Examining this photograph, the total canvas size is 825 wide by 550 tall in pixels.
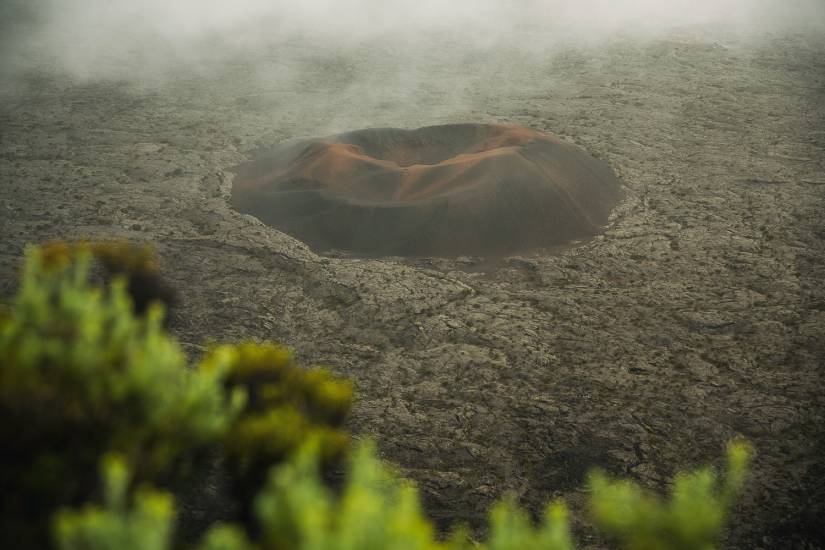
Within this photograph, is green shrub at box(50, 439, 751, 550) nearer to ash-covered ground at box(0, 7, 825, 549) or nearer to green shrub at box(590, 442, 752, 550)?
green shrub at box(590, 442, 752, 550)

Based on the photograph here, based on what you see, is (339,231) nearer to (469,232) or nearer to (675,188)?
(469,232)

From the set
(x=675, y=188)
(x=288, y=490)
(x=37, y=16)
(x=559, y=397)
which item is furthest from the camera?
(x=37, y=16)

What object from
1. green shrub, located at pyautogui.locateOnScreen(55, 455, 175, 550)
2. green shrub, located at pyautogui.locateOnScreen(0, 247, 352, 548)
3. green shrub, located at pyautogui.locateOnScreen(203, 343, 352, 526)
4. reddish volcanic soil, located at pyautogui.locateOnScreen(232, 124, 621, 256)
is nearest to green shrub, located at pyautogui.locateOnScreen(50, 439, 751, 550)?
green shrub, located at pyautogui.locateOnScreen(55, 455, 175, 550)

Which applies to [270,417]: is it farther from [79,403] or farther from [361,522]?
[361,522]

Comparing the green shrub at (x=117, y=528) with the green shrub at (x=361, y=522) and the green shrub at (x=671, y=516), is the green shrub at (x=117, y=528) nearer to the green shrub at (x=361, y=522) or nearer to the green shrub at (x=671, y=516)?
the green shrub at (x=361, y=522)

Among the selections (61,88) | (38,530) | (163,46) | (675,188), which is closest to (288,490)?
(38,530)

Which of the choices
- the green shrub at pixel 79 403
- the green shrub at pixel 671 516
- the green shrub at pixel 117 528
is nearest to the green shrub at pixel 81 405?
the green shrub at pixel 79 403

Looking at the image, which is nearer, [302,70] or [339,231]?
[339,231]
